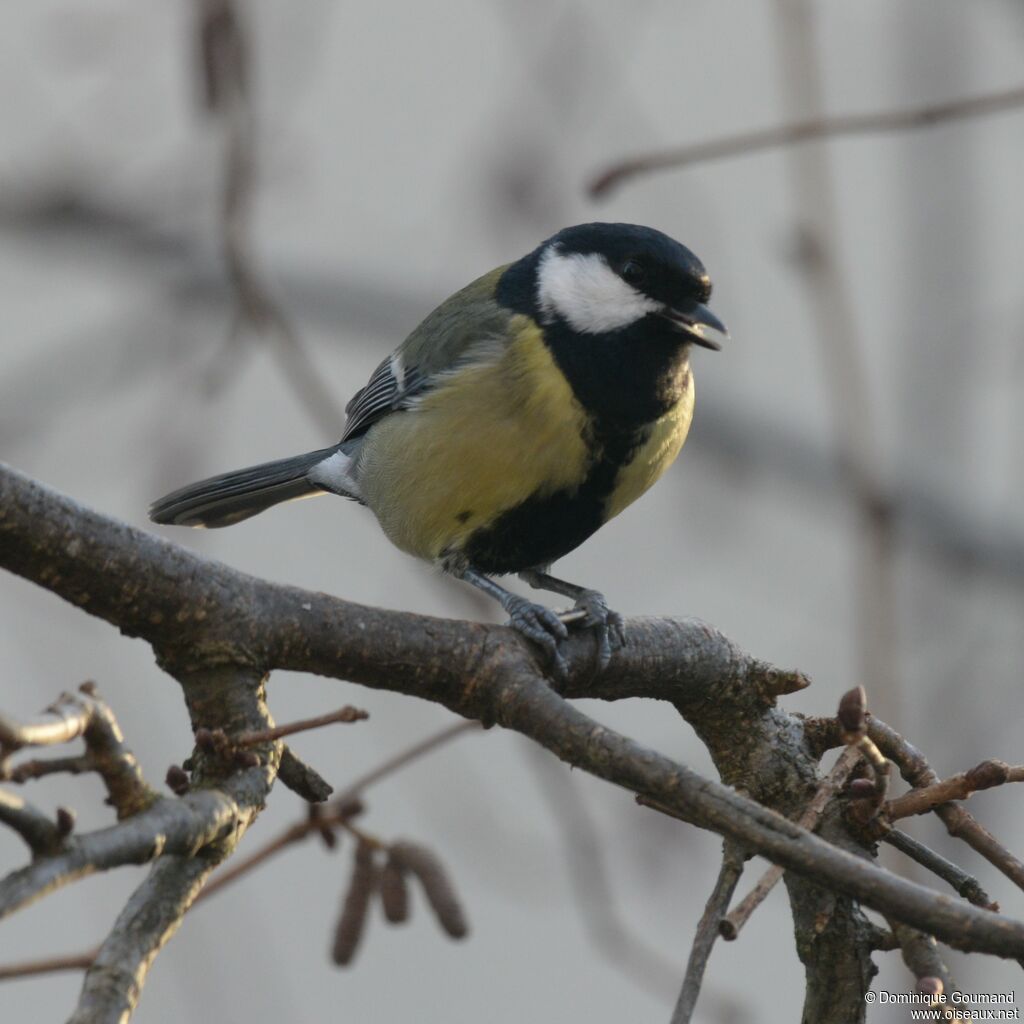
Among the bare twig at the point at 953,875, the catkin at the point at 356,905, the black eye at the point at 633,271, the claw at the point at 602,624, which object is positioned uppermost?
the black eye at the point at 633,271

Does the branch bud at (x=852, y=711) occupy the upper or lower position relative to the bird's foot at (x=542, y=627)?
lower

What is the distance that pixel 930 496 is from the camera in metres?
2.90

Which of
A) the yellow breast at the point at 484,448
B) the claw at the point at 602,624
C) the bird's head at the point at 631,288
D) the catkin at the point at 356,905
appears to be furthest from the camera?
the bird's head at the point at 631,288

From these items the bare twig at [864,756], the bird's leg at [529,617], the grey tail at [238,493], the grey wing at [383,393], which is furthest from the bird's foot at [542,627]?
the grey tail at [238,493]

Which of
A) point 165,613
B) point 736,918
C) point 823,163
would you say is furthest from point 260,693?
point 823,163

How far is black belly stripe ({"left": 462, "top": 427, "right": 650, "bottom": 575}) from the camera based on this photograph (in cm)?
245

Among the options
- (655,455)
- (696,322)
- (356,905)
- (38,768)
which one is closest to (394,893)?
(356,905)

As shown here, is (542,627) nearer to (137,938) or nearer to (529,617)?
(529,617)

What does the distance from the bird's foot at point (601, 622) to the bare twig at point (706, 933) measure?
0.42m

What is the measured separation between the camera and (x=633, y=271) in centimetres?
258

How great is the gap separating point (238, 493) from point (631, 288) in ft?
3.52

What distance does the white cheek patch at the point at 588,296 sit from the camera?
2.55 m

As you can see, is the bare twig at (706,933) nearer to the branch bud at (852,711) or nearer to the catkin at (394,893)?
the branch bud at (852,711)

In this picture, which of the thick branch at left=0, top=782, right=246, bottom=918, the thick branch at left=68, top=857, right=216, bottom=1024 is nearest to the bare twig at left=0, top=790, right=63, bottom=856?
the thick branch at left=0, top=782, right=246, bottom=918
